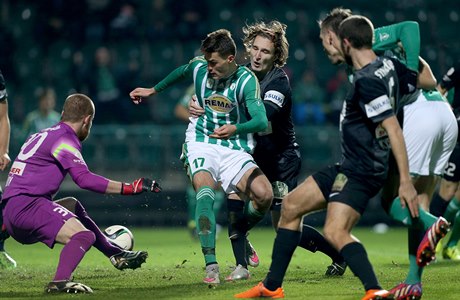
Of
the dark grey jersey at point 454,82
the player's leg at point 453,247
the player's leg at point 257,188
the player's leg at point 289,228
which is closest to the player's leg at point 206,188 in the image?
the player's leg at point 257,188

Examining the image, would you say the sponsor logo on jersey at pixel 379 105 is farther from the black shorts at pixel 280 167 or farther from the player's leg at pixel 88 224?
the player's leg at pixel 88 224

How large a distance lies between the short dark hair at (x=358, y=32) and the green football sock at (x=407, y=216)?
41.7 inches

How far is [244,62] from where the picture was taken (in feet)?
29.9

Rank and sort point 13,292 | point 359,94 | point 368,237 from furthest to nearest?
1. point 368,237
2. point 13,292
3. point 359,94

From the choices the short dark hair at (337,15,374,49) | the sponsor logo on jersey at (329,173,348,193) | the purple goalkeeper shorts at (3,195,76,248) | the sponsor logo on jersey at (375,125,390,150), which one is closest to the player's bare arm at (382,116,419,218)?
the sponsor logo on jersey at (375,125,390,150)

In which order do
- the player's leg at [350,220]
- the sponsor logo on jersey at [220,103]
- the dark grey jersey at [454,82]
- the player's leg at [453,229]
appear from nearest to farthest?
the player's leg at [350,220], the sponsor logo on jersey at [220,103], the dark grey jersey at [454,82], the player's leg at [453,229]

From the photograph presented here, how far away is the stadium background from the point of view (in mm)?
15148

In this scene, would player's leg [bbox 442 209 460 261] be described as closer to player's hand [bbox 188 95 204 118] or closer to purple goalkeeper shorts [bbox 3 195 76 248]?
player's hand [bbox 188 95 204 118]

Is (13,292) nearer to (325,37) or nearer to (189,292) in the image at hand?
(189,292)

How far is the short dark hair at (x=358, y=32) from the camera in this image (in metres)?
5.97

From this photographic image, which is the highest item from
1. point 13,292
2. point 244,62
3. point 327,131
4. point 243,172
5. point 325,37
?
point 325,37

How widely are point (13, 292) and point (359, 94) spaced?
9.58 ft

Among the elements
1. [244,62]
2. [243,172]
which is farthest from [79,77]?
[243,172]

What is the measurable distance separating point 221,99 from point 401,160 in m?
2.38
